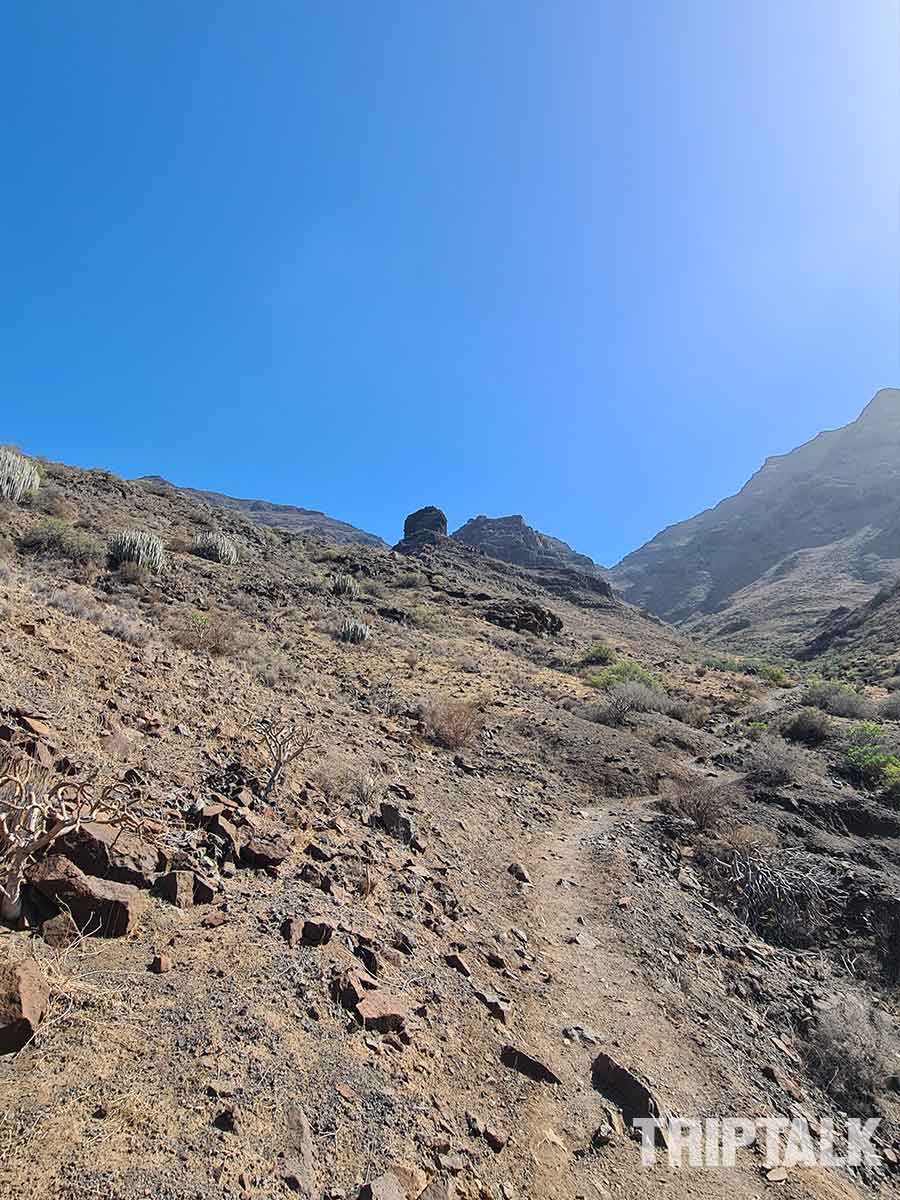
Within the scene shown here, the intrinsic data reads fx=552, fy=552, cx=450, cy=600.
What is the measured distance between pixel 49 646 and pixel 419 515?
6704 centimetres

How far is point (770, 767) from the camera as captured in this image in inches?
416

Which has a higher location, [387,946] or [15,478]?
[15,478]

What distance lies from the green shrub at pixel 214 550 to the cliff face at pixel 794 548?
62800 millimetres

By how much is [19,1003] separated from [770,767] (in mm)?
11512

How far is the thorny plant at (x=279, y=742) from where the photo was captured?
6.03 meters

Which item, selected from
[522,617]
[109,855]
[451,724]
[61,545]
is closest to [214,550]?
[61,545]

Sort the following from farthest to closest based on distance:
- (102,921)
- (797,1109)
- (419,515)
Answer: (419,515), (797,1109), (102,921)

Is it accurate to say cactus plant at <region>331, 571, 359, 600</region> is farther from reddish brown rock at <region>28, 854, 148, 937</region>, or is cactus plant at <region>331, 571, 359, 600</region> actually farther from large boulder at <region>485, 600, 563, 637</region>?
reddish brown rock at <region>28, 854, 148, 937</region>

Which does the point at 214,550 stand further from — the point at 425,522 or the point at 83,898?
the point at 425,522

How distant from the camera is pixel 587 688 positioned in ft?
60.1

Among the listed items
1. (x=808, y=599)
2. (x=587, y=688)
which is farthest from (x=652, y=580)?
(x=587, y=688)

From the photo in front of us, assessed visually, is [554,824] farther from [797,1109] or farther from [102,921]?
[102,921]

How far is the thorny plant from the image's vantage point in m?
6.03

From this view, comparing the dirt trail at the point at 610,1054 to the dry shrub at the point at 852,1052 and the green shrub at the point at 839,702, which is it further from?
the green shrub at the point at 839,702
